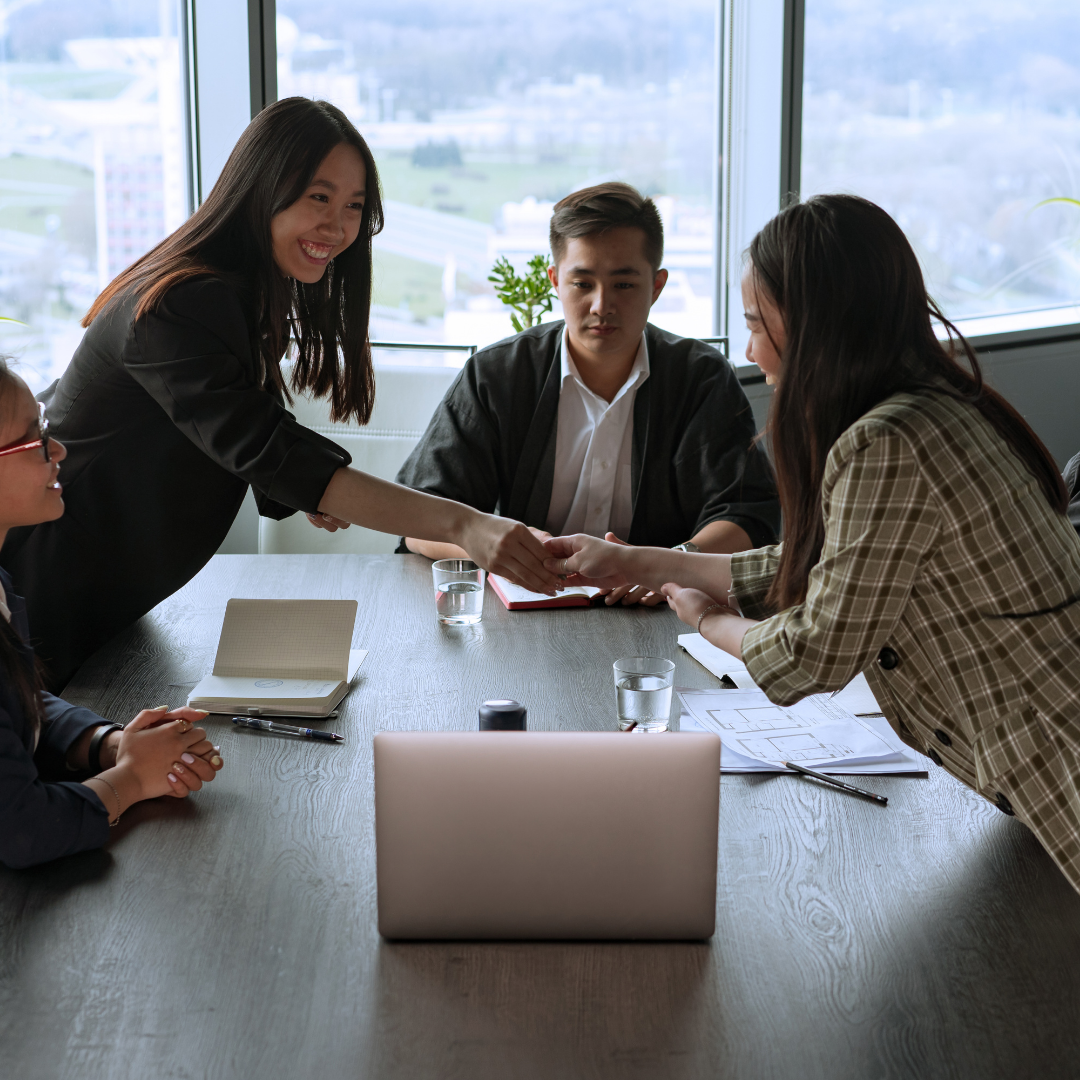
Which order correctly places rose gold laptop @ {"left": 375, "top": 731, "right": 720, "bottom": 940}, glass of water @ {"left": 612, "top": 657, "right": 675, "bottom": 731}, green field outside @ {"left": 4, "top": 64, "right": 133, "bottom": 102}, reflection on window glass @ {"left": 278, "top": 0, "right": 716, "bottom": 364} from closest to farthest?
1. rose gold laptop @ {"left": 375, "top": 731, "right": 720, "bottom": 940}
2. glass of water @ {"left": 612, "top": 657, "right": 675, "bottom": 731}
3. green field outside @ {"left": 4, "top": 64, "right": 133, "bottom": 102}
4. reflection on window glass @ {"left": 278, "top": 0, "right": 716, "bottom": 364}

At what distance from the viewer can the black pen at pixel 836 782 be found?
1.17 m

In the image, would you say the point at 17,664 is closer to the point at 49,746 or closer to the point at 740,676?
the point at 49,746

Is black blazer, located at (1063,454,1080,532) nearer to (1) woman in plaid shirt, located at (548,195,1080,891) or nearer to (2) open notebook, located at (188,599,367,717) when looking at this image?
(1) woman in plaid shirt, located at (548,195,1080,891)

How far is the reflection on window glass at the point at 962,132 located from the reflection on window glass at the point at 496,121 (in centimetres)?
49

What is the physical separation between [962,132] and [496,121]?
186 centimetres

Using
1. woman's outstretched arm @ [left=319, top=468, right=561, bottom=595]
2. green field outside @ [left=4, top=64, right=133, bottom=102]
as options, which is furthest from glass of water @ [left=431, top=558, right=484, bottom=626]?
green field outside @ [left=4, top=64, right=133, bottom=102]

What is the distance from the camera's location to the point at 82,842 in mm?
1042

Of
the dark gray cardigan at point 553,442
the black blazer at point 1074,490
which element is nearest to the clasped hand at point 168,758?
the dark gray cardigan at point 553,442

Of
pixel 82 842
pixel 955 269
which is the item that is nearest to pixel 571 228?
pixel 82 842

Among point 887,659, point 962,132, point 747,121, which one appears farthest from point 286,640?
point 962,132

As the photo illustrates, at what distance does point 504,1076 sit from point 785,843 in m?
0.43

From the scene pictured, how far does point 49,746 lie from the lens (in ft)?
4.19

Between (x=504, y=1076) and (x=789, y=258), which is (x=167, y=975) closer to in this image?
(x=504, y=1076)

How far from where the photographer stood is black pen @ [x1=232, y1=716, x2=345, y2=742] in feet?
4.36
